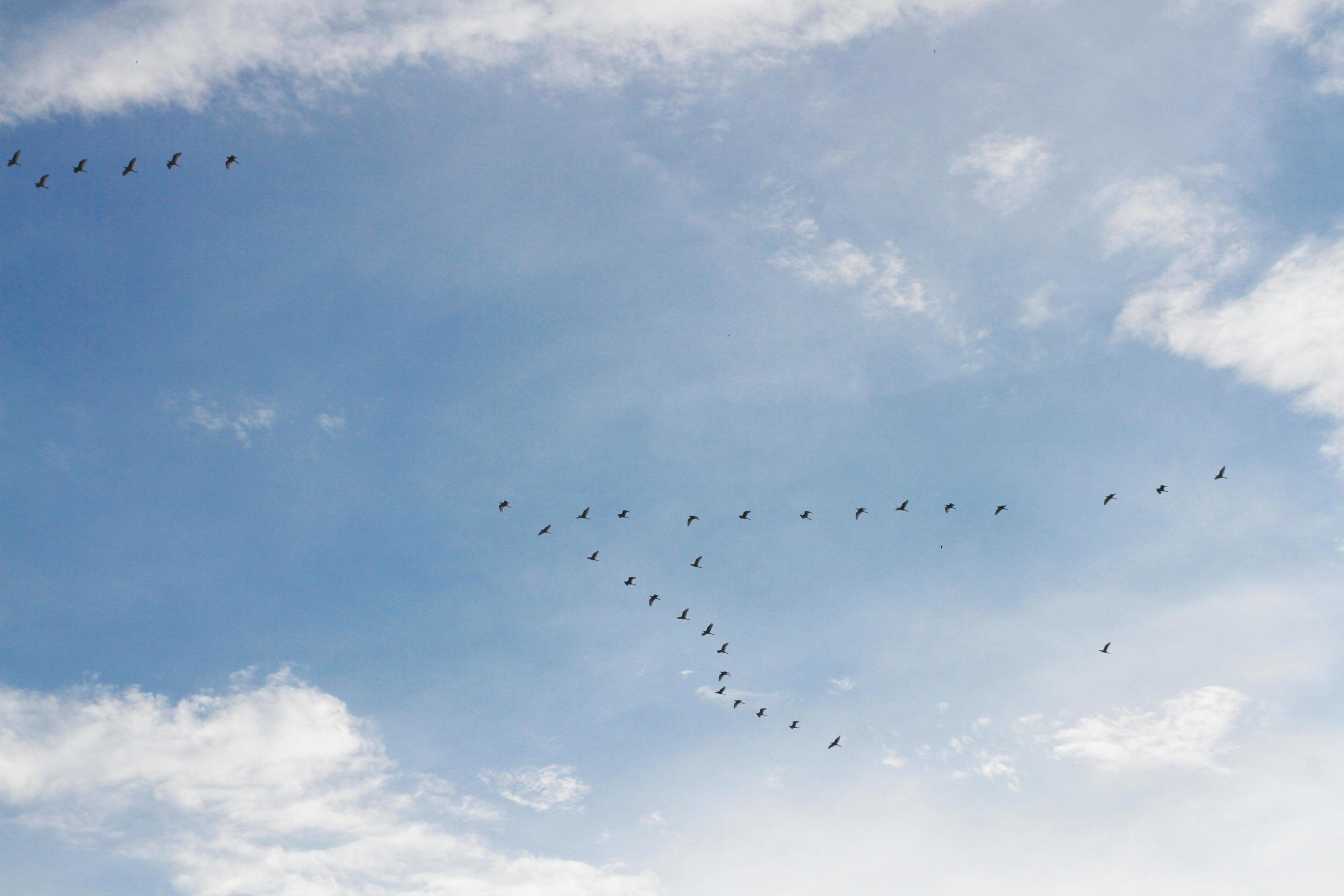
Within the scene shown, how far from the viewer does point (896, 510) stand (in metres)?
117

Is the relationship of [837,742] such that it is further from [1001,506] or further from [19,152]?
[19,152]

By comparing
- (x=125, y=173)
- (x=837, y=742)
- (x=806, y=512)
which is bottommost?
(x=837, y=742)

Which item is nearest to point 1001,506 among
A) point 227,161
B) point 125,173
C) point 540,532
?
point 540,532

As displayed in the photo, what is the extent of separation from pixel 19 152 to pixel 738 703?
91.4 meters

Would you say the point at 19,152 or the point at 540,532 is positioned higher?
the point at 19,152

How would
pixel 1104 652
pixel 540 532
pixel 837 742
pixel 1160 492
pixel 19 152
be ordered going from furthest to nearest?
pixel 837 742, pixel 1104 652, pixel 540 532, pixel 1160 492, pixel 19 152

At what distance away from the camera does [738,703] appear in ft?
416

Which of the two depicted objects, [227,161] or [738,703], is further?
[738,703]

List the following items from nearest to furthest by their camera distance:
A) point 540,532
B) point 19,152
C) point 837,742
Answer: point 19,152 < point 540,532 < point 837,742

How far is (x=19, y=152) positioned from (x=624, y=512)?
64375 millimetres

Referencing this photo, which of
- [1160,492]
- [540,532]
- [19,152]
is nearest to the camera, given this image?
[19,152]

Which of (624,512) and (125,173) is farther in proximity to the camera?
(624,512)

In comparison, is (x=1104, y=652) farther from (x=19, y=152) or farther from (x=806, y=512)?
(x=19, y=152)

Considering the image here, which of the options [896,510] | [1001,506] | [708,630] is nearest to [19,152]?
[708,630]
